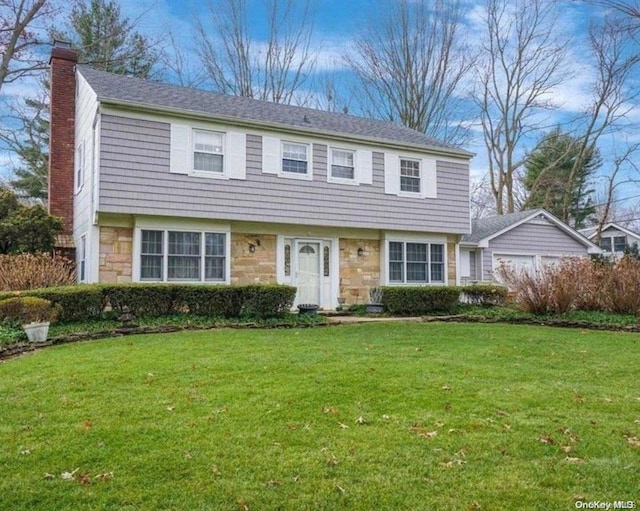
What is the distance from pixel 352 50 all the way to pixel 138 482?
25652mm

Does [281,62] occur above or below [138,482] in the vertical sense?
above

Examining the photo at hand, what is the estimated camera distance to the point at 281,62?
2488 cm

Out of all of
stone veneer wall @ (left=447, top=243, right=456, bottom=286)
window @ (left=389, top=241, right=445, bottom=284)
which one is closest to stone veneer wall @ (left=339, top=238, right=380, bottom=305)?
window @ (left=389, top=241, right=445, bottom=284)

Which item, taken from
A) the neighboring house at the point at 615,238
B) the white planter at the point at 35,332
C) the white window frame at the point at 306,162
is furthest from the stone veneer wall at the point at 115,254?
the neighboring house at the point at 615,238

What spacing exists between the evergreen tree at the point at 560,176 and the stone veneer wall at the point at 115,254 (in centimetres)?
2321

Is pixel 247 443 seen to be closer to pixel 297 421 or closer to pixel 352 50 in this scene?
pixel 297 421

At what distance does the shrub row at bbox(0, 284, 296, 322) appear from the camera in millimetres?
9242

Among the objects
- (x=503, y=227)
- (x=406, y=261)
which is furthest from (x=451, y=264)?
(x=503, y=227)

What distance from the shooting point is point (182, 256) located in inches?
480

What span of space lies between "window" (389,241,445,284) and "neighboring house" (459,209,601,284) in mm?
2485

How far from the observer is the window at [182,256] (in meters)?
11.8

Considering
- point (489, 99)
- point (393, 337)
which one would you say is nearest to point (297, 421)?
point (393, 337)

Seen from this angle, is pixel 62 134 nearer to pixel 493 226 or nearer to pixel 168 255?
pixel 168 255

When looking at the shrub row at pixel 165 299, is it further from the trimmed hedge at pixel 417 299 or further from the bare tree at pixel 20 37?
the bare tree at pixel 20 37
